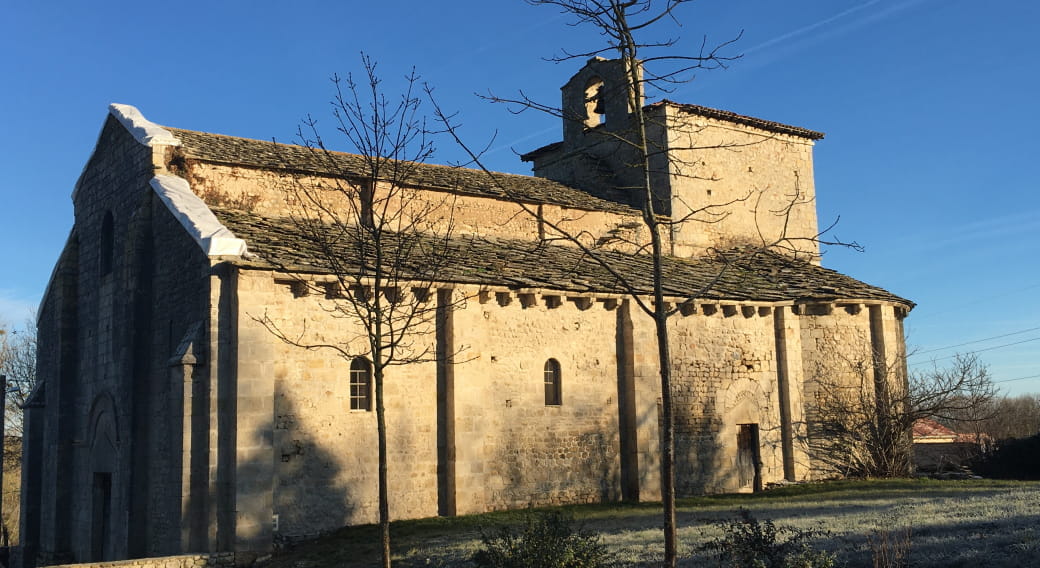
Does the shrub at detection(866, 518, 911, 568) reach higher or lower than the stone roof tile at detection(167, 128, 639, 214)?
lower

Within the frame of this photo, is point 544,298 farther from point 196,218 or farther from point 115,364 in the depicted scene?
point 115,364

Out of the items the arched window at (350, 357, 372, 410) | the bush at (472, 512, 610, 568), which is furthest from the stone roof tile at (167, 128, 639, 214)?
the bush at (472, 512, 610, 568)

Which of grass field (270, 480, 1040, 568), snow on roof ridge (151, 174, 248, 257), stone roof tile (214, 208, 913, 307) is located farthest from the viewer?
stone roof tile (214, 208, 913, 307)

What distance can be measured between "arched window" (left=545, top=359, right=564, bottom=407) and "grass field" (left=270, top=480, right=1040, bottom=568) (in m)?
2.11

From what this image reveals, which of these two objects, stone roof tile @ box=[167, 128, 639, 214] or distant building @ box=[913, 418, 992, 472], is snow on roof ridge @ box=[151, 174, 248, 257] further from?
distant building @ box=[913, 418, 992, 472]

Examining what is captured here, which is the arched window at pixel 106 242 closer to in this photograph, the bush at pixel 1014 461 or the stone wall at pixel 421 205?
the stone wall at pixel 421 205

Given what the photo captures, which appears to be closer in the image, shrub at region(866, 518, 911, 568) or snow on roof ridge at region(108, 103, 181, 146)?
shrub at region(866, 518, 911, 568)

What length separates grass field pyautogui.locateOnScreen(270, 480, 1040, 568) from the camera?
8.52 metres

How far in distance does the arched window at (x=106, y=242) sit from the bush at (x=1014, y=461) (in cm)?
2238

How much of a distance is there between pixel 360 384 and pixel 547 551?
673cm

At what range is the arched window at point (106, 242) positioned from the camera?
17.3 m

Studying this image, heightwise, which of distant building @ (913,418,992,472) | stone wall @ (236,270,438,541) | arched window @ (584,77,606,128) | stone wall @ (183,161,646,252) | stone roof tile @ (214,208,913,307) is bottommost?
distant building @ (913,418,992,472)

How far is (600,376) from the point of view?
55.6ft

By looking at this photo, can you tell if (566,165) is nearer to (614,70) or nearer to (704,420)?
(614,70)
